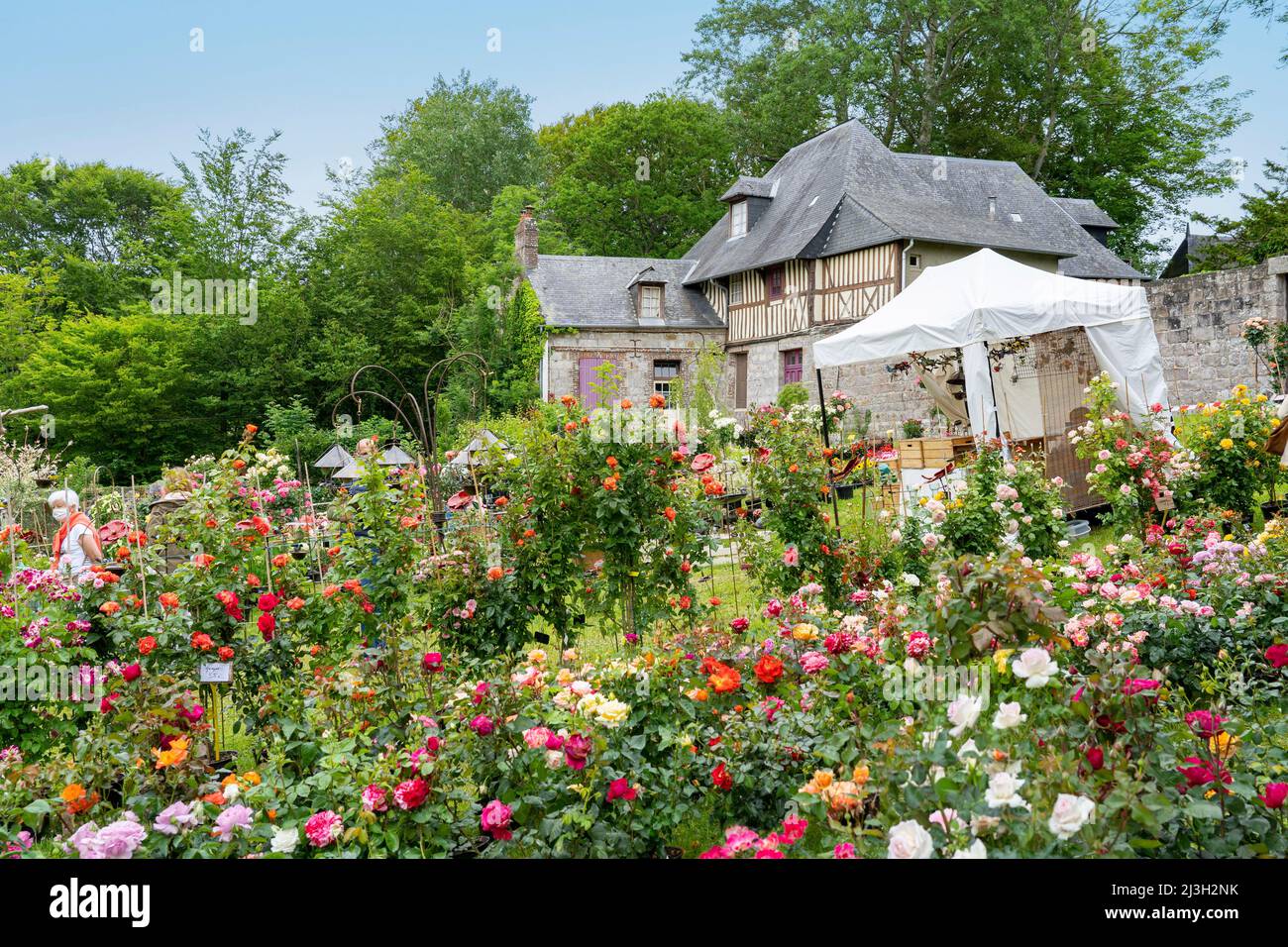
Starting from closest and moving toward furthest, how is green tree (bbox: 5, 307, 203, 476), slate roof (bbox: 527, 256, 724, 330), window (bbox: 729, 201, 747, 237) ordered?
slate roof (bbox: 527, 256, 724, 330), window (bbox: 729, 201, 747, 237), green tree (bbox: 5, 307, 203, 476)

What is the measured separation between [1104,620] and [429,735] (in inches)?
95.4

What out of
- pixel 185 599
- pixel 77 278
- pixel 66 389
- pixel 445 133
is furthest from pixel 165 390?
pixel 185 599

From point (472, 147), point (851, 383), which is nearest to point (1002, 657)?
point (851, 383)

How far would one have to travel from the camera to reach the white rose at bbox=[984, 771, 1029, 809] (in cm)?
182

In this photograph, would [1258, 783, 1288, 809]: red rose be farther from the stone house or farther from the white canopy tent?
the stone house

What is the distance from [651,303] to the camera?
24047mm

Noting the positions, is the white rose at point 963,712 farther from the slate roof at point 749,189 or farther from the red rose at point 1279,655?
the slate roof at point 749,189

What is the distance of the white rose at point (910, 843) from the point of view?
167 centimetres

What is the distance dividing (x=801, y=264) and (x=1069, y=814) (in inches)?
810

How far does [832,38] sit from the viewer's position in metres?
29.3

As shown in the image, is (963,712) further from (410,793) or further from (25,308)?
(25,308)

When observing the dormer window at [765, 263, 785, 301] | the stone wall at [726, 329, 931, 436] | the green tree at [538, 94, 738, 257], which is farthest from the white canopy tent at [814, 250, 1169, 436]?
the green tree at [538, 94, 738, 257]

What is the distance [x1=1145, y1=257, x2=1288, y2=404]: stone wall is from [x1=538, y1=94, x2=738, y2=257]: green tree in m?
18.1

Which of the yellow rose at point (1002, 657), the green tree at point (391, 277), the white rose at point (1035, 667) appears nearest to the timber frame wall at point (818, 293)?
the green tree at point (391, 277)
